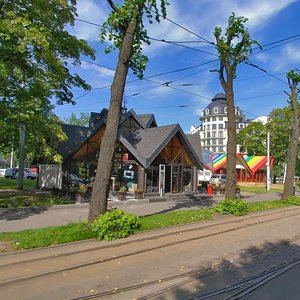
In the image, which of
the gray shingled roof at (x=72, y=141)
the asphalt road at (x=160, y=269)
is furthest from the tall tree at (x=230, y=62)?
the gray shingled roof at (x=72, y=141)

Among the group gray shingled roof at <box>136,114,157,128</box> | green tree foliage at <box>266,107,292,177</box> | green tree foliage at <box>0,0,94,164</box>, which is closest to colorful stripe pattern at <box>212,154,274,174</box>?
green tree foliage at <box>266,107,292,177</box>

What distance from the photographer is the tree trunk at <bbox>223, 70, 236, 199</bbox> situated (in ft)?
55.1

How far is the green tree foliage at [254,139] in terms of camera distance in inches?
2904

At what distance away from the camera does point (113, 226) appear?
9.95 m

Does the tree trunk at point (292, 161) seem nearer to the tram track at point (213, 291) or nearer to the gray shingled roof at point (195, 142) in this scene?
the gray shingled roof at point (195, 142)

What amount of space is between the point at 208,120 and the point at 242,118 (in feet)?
44.3

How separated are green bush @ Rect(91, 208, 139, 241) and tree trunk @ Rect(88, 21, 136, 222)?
48cm

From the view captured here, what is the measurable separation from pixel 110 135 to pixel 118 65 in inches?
85.9

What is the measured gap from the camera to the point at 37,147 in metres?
20.9

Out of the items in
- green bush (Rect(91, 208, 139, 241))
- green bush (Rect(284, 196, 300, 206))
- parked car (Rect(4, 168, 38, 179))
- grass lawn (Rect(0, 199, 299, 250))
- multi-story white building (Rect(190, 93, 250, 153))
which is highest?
multi-story white building (Rect(190, 93, 250, 153))

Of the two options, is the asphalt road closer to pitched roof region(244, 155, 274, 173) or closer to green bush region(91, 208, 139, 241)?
green bush region(91, 208, 139, 241)

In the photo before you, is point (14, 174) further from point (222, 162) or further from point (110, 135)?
point (110, 135)

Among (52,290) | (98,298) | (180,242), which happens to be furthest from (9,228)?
(98,298)

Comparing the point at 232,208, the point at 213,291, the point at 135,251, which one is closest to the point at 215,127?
the point at 232,208
